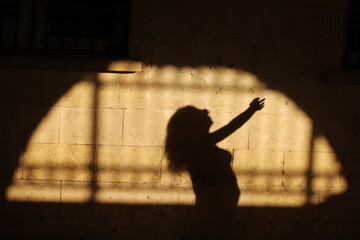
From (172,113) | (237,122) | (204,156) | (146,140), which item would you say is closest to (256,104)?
(237,122)

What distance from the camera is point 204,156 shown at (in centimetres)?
477

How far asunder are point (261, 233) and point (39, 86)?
3078 mm

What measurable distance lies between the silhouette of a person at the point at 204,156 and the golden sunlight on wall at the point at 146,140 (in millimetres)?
74

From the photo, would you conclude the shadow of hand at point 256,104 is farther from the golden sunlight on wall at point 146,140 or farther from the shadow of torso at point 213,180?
the shadow of torso at point 213,180

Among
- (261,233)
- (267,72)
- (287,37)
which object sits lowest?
(261,233)

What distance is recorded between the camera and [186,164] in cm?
477

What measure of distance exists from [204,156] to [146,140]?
27.3 inches

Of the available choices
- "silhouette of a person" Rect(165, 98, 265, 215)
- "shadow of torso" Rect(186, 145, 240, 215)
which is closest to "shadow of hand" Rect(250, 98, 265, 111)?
"silhouette of a person" Rect(165, 98, 265, 215)

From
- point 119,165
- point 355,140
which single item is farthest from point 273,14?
point 119,165

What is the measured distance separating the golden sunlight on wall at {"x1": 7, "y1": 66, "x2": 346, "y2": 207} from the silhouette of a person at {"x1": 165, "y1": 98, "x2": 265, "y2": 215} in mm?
74

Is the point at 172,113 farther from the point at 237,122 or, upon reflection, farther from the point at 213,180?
the point at 213,180

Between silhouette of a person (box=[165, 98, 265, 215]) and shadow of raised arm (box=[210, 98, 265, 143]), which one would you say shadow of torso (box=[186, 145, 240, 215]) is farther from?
shadow of raised arm (box=[210, 98, 265, 143])

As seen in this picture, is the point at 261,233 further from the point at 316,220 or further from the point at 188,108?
the point at 188,108

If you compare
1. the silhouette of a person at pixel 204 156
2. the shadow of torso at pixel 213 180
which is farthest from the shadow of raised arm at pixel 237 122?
the shadow of torso at pixel 213 180
